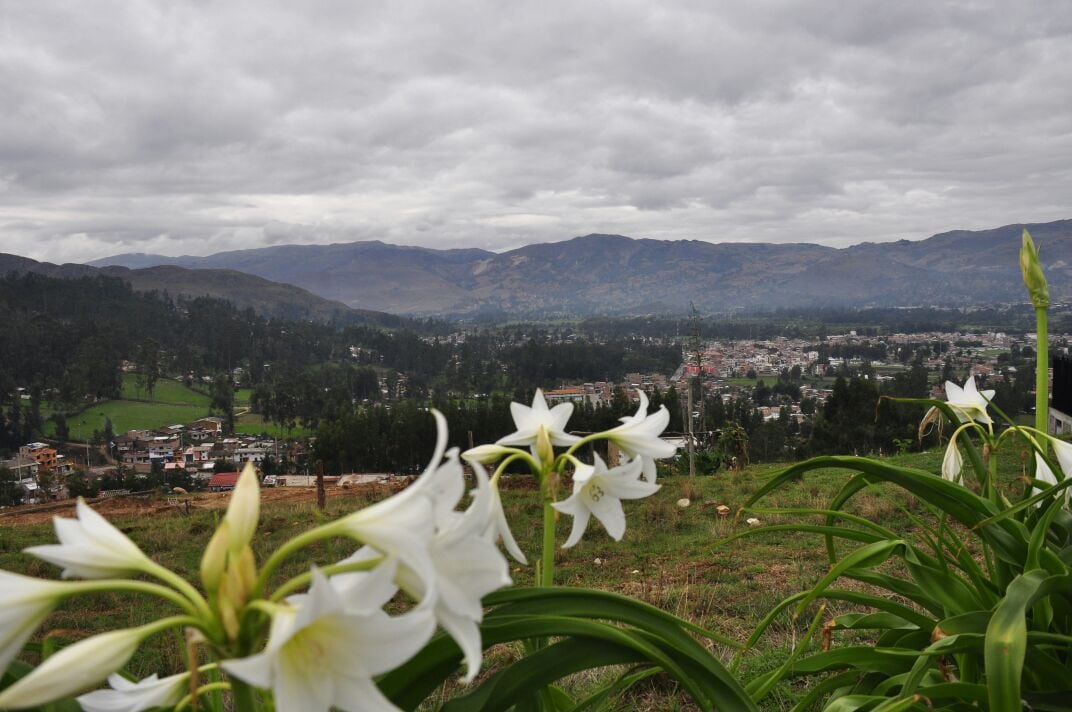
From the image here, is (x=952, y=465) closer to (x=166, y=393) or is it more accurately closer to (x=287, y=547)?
(x=287, y=547)

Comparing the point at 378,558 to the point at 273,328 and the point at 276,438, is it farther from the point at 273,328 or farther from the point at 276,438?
the point at 273,328

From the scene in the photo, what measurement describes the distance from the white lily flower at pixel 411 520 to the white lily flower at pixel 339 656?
5 cm

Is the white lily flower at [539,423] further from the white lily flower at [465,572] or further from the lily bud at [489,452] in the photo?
the white lily flower at [465,572]

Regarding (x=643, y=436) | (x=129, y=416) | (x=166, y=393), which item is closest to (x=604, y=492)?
(x=643, y=436)

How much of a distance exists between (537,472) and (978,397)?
154 centimetres

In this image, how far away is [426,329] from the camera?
526ft

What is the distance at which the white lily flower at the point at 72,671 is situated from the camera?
64 cm

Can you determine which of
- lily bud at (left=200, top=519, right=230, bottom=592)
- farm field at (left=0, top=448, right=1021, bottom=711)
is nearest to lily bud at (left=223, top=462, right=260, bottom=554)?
lily bud at (left=200, top=519, right=230, bottom=592)

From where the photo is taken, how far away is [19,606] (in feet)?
2.40

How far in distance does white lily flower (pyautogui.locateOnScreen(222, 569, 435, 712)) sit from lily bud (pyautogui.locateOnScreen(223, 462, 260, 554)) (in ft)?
0.34

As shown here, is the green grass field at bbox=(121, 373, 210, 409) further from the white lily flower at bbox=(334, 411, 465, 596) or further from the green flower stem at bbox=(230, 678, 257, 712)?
the white lily flower at bbox=(334, 411, 465, 596)

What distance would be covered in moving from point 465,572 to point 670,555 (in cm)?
713

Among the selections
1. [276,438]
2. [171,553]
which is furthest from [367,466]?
[171,553]

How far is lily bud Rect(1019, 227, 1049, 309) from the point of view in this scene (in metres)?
2.02
